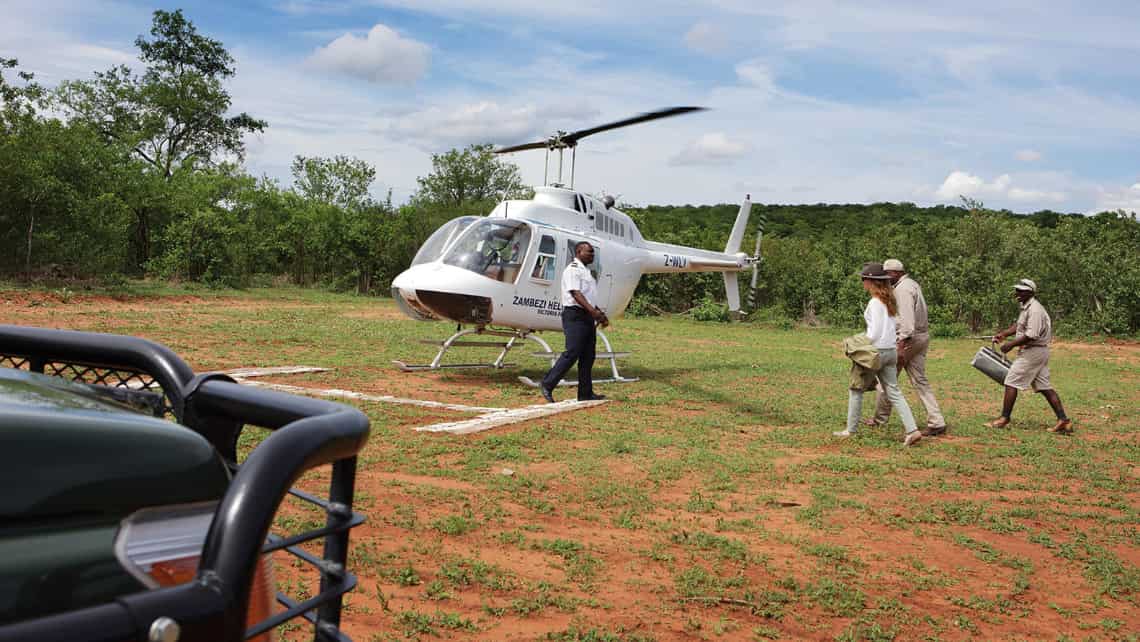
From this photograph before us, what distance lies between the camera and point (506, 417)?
8.45 meters

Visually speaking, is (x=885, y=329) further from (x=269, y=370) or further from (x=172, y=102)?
(x=172, y=102)

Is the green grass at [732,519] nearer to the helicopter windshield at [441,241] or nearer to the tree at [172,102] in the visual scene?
the helicopter windshield at [441,241]

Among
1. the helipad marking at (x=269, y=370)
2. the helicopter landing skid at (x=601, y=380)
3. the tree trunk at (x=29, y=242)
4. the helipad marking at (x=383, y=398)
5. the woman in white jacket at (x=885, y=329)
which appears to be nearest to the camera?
the woman in white jacket at (x=885, y=329)

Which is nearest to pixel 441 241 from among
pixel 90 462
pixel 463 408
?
pixel 463 408

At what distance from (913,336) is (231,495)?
27.7 ft

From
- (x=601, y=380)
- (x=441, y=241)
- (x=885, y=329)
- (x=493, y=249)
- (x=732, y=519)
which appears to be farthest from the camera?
(x=601, y=380)

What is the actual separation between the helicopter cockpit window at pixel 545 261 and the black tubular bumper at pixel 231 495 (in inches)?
350

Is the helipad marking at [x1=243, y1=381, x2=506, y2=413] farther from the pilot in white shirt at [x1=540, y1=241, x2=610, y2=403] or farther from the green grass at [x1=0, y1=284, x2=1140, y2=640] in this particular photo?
the pilot in white shirt at [x1=540, y1=241, x2=610, y2=403]

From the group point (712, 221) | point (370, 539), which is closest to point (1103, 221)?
point (712, 221)

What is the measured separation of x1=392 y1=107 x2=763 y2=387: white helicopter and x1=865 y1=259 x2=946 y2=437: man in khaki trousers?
3519mm

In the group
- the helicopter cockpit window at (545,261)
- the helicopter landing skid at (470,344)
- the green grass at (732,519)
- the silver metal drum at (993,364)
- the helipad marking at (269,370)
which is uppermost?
the helicopter cockpit window at (545,261)

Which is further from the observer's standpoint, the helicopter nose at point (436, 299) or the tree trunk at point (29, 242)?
the tree trunk at point (29, 242)

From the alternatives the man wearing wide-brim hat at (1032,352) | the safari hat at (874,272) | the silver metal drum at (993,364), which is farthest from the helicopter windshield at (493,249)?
the man wearing wide-brim hat at (1032,352)

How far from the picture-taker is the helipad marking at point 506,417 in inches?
305
